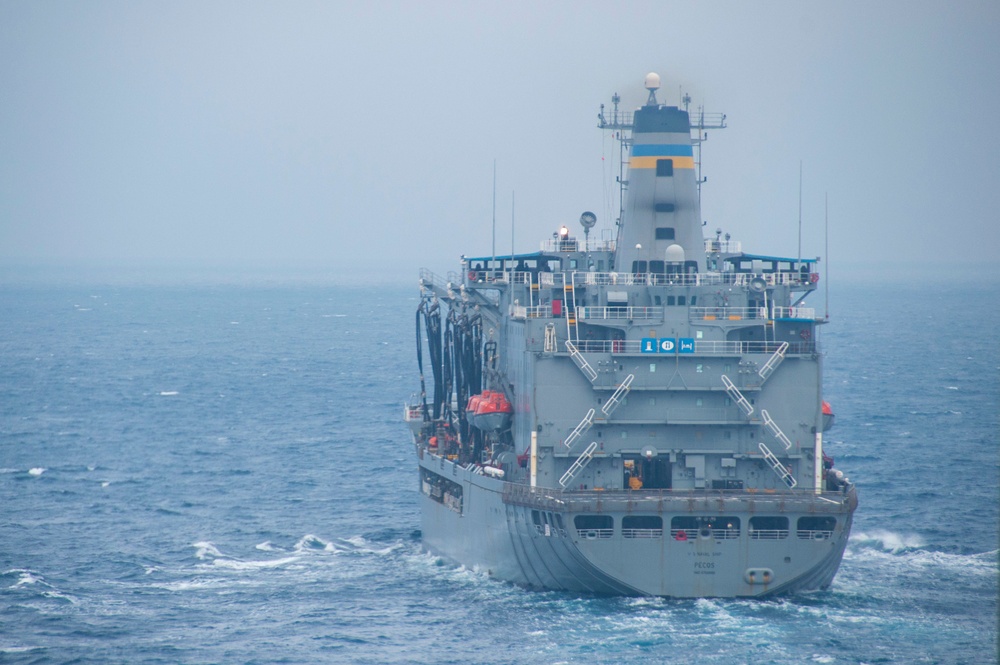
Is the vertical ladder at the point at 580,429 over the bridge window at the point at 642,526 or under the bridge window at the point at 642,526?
over

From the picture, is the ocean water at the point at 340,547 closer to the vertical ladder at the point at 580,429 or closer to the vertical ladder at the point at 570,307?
the vertical ladder at the point at 580,429

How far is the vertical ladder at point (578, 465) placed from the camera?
171 feet

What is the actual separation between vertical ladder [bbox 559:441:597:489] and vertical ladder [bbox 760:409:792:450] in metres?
6.37

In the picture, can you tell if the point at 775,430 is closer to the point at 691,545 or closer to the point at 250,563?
the point at 691,545

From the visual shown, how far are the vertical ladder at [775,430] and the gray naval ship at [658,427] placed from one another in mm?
67

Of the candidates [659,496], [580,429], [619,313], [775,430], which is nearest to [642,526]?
[659,496]

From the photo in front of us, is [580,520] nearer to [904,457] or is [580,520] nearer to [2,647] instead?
[2,647]

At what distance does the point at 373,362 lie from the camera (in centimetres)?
13688

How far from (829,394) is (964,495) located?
3752 centimetres

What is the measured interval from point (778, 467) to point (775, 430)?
1.37 metres

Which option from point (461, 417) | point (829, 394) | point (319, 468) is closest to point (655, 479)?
point (461, 417)

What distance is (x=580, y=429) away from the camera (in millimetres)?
52094

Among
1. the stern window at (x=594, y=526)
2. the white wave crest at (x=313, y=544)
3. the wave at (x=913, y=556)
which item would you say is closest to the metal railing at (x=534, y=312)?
the stern window at (x=594, y=526)

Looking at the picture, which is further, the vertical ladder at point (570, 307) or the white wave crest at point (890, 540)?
the white wave crest at point (890, 540)
